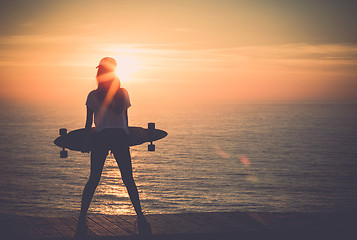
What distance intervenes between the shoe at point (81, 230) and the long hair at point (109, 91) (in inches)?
67.5

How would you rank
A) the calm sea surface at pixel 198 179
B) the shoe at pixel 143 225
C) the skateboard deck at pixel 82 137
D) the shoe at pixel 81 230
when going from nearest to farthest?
the shoe at pixel 81 230 < the shoe at pixel 143 225 < the skateboard deck at pixel 82 137 < the calm sea surface at pixel 198 179

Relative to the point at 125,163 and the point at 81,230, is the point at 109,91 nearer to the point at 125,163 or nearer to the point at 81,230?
the point at 125,163

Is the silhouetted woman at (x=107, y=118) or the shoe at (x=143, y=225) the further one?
the shoe at (x=143, y=225)

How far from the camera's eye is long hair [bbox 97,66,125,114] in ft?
16.7

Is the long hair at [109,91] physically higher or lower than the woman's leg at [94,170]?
higher

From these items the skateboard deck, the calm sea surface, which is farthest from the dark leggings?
the calm sea surface

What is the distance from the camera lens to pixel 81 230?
520 cm

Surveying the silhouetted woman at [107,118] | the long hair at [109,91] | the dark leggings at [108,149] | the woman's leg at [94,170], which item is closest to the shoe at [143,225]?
the silhouetted woman at [107,118]

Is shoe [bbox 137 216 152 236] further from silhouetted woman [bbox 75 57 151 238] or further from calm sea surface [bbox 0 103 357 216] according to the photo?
calm sea surface [bbox 0 103 357 216]

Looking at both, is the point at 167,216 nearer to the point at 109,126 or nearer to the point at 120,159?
the point at 120,159

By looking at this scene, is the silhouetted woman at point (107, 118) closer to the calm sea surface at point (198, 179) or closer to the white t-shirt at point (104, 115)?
the white t-shirt at point (104, 115)

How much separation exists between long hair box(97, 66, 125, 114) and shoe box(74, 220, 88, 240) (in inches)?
67.5

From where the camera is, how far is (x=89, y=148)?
5543 millimetres

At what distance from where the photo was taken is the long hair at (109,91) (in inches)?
200
